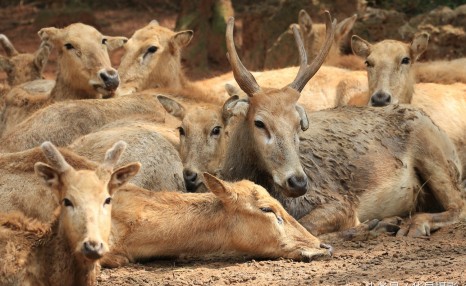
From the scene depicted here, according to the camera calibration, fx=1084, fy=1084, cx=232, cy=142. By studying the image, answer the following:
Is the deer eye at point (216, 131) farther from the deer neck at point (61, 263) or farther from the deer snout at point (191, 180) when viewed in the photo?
the deer neck at point (61, 263)

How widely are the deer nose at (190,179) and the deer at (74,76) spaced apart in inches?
101

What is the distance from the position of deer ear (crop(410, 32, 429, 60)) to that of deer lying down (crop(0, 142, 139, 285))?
612 centimetres

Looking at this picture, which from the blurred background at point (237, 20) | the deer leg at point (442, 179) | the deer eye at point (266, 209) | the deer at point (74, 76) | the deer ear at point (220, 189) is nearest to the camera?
the deer ear at point (220, 189)

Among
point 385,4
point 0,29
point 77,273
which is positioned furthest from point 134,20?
point 77,273

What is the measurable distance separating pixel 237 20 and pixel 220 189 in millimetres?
14593

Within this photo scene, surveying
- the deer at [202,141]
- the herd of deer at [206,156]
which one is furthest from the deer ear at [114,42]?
the deer at [202,141]

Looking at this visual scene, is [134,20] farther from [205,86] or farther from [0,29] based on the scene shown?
[205,86]

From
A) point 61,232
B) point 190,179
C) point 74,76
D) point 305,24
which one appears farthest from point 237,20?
point 61,232

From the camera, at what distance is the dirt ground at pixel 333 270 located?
8.25 m

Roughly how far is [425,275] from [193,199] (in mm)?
2185

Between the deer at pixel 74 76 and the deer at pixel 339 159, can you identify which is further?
the deer at pixel 74 76

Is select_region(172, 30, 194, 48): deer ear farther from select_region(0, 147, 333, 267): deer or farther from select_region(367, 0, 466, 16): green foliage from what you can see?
select_region(367, 0, 466, 16): green foliage

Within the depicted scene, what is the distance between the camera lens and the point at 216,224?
911 centimetres

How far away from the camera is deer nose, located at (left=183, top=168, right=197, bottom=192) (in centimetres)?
1030
